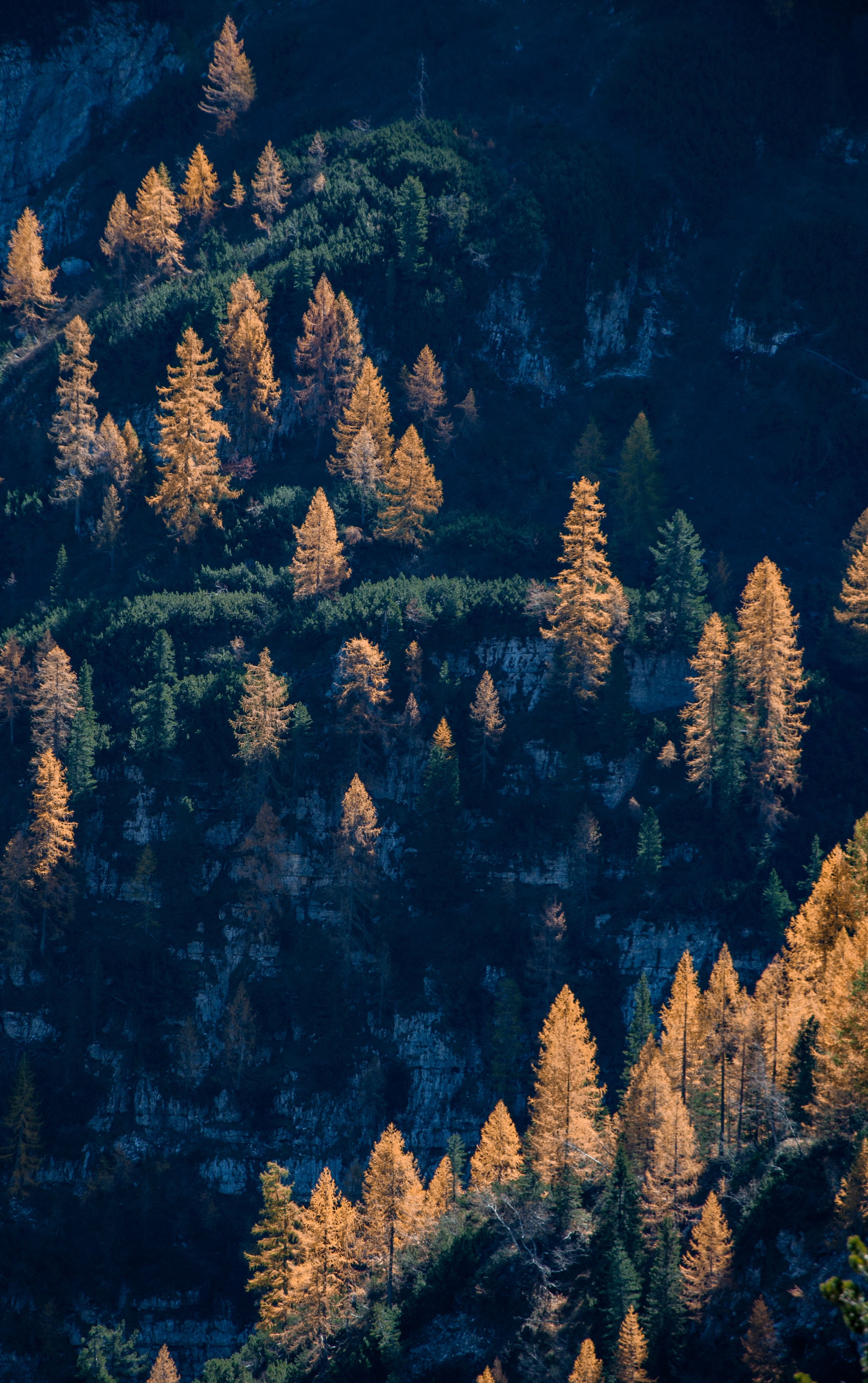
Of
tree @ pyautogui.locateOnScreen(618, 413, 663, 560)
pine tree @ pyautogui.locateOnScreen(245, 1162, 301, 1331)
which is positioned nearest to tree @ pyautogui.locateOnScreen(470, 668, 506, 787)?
tree @ pyautogui.locateOnScreen(618, 413, 663, 560)

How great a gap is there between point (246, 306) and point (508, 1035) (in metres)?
51.7

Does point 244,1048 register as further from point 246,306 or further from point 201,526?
point 246,306

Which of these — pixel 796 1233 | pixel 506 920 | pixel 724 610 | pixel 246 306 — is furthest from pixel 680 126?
pixel 796 1233

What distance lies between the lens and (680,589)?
7988cm

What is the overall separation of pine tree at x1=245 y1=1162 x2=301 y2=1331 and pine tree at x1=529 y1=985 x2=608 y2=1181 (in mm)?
9897

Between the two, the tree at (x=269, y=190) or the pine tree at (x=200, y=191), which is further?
the pine tree at (x=200, y=191)

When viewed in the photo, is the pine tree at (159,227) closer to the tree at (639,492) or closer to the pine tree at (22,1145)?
the tree at (639,492)

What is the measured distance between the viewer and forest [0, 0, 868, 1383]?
53344mm

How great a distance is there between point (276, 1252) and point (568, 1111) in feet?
42.1

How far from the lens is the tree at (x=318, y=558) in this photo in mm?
83375

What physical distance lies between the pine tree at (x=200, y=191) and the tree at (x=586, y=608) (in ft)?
147

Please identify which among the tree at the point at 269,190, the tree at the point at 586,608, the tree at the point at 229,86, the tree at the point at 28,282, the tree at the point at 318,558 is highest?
the tree at the point at 229,86

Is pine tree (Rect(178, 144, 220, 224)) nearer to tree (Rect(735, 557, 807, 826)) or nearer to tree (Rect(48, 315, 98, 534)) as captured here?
tree (Rect(48, 315, 98, 534))

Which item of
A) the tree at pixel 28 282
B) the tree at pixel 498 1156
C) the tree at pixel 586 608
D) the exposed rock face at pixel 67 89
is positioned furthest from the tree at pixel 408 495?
the exposed rock face at pixel 67 89
